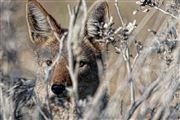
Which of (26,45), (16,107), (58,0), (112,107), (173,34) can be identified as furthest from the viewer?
(58,0)

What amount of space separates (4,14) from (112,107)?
1659mm

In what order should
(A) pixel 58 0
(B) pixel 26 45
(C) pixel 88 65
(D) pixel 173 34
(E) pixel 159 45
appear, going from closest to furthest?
(E) pixel 159 45, (D) pixel 173 34, (C) pixel 88 65, (B) pixel 26 45, (A) pixel 58 0

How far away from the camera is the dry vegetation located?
14.6 ft

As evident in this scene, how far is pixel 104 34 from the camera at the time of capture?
5562mm

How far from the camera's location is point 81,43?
23.9ft

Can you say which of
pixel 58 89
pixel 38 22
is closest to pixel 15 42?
pixel 58 89

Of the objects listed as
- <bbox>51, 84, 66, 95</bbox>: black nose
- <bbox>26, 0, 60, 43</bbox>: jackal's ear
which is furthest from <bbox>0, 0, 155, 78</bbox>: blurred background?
<bbox>51, 84, 66, 95</bbox>: black nose

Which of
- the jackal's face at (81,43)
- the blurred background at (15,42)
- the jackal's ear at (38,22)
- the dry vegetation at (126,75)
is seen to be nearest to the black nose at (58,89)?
the jackal's face at (81,43)

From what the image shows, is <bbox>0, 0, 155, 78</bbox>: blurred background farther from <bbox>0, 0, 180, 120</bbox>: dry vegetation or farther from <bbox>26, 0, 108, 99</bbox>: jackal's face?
<bbox>26, 0, 108, 99</bbox>: jackal's face

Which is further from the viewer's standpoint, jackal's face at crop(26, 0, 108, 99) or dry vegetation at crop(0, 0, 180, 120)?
jackal's face at crop(26, 0, 108, 99)

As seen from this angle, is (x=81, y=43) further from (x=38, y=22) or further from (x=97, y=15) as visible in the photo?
(x=38, y=22)

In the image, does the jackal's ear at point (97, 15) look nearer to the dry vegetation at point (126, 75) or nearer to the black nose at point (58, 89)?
the dry vegetation at point (126, 75)

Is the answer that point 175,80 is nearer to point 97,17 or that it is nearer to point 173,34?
point 173,34

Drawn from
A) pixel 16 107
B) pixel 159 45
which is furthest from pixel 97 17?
pixel 159 45
